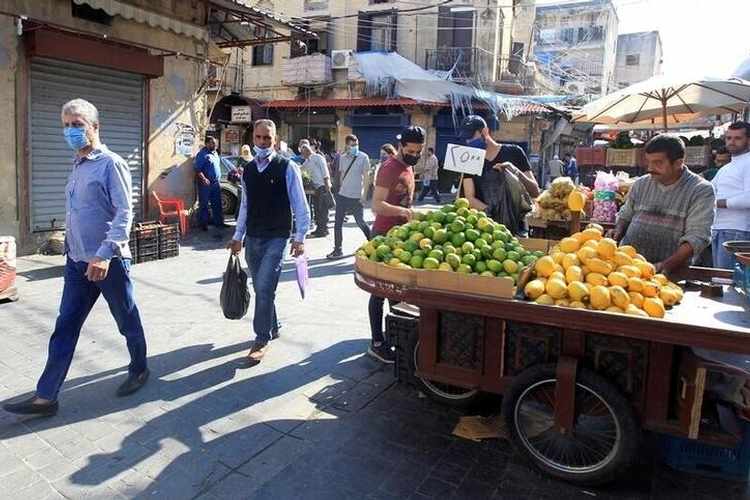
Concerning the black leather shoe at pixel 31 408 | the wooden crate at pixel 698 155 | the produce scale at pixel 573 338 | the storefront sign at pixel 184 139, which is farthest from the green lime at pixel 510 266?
the storefront sign at pixel 184 139

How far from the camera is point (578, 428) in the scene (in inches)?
123

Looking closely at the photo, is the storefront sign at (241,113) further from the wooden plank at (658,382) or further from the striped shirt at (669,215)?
the wooden plank at (658,382)

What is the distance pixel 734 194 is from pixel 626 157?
3.11 meters

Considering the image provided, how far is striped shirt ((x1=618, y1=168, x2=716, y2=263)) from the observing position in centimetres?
372

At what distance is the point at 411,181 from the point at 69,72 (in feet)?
21.8

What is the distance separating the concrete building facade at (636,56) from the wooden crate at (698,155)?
1591 inches

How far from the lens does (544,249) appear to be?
173 inches

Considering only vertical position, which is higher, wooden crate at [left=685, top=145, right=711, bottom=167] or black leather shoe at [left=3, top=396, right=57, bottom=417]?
wooden crate at [left=685, top=145, right=711, bottom=167]

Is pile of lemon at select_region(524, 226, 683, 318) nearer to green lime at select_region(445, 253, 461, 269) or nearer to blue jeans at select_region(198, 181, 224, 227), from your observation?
green lime at select_region(445, 253, 461, 269)

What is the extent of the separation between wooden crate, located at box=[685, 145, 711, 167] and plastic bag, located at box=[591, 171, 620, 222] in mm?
2103

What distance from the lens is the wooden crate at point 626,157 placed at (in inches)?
312

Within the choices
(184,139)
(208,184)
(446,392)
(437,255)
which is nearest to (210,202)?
(208,184)

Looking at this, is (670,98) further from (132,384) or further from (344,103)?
(344,103)

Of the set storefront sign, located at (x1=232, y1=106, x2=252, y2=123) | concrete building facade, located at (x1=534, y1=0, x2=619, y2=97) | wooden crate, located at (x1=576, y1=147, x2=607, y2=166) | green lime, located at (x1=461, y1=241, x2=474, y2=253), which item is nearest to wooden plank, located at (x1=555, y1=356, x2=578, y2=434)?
green lime, located at (x1=461, y1=241, x2=474, y2=253)
